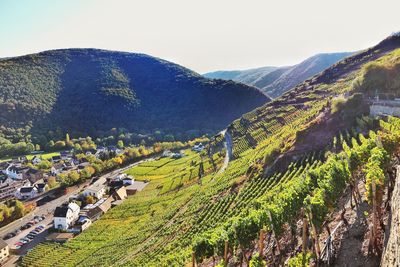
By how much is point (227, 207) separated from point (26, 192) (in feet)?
248

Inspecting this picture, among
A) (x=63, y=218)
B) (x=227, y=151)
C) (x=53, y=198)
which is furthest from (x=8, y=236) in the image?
(x=227, y=151)

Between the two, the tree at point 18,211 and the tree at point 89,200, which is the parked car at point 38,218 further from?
the tree at point 89,200

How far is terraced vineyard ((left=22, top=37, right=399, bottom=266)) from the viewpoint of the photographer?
885 inches

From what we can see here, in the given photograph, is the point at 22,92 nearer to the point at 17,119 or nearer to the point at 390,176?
the point at 17,119

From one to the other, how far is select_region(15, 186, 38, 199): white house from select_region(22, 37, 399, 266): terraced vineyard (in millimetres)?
33760

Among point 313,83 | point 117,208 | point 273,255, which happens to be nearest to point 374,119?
point 273,255

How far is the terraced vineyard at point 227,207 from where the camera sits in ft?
73.7

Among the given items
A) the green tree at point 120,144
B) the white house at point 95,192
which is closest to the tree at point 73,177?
the white house at point 95,192

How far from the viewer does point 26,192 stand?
98.1 meters

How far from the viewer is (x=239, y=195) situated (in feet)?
146

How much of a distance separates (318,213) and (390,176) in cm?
502

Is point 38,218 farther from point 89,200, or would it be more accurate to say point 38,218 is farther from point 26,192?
point 26,192

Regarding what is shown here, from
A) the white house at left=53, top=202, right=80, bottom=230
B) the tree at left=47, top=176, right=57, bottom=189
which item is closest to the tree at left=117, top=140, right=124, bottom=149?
the tree at left=47, top=176, right=57, bottom=189

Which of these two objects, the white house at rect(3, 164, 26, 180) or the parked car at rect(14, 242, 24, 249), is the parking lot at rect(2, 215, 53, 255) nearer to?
the parked car at rect(14, 242, 24, 249)
